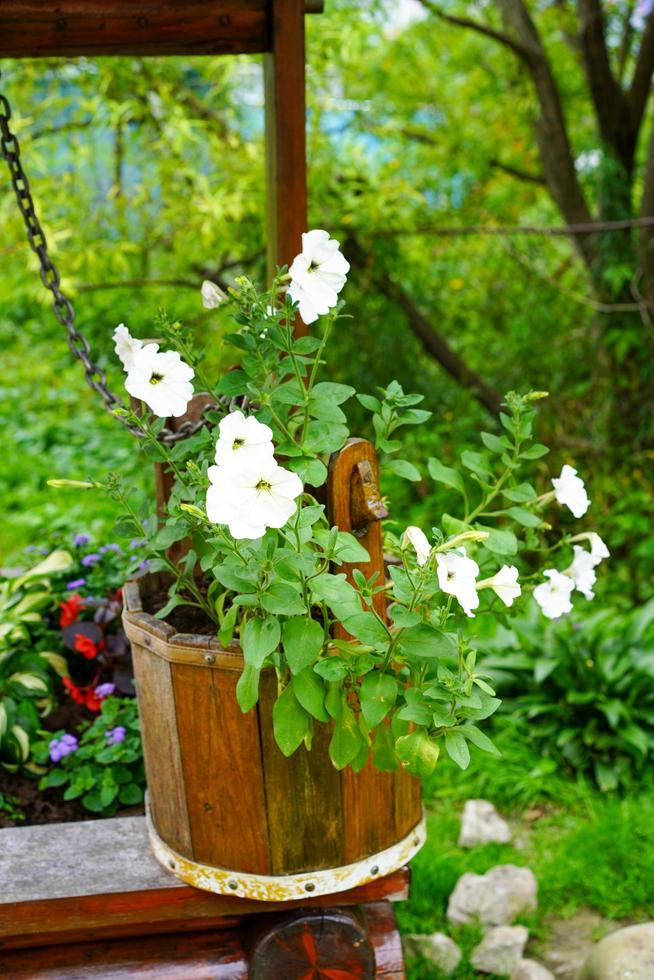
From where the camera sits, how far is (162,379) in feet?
4.82

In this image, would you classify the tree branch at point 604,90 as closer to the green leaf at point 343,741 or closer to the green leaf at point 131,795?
the green leaf at point 131,795

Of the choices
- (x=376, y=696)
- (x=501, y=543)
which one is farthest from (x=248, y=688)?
(x=501, y=543)

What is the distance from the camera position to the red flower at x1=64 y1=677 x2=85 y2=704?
7.48 feet

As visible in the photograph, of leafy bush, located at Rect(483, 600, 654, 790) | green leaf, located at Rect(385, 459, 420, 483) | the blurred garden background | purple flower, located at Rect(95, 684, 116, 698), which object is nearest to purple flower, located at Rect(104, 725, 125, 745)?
purple flower, located at Rect(95, 684, 116, 698)

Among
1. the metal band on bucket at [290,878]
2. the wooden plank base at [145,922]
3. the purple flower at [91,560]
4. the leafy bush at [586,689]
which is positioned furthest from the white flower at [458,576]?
the leafy bush at [586,689]

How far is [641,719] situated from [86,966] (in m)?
1.83

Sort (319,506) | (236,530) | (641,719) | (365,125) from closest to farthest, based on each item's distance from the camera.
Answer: (236,530) → (319,506) → (641,719) → (365,125)

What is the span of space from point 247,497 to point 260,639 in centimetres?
22

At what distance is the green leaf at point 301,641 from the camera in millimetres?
1388

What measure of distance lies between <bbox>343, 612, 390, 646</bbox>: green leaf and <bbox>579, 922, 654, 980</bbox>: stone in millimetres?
1104

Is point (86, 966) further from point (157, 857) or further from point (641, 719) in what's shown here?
point (641, 719)

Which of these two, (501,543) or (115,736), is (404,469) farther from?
(115,736)

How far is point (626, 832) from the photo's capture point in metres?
2.64

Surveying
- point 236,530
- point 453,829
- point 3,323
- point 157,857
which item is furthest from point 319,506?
point 3,323
